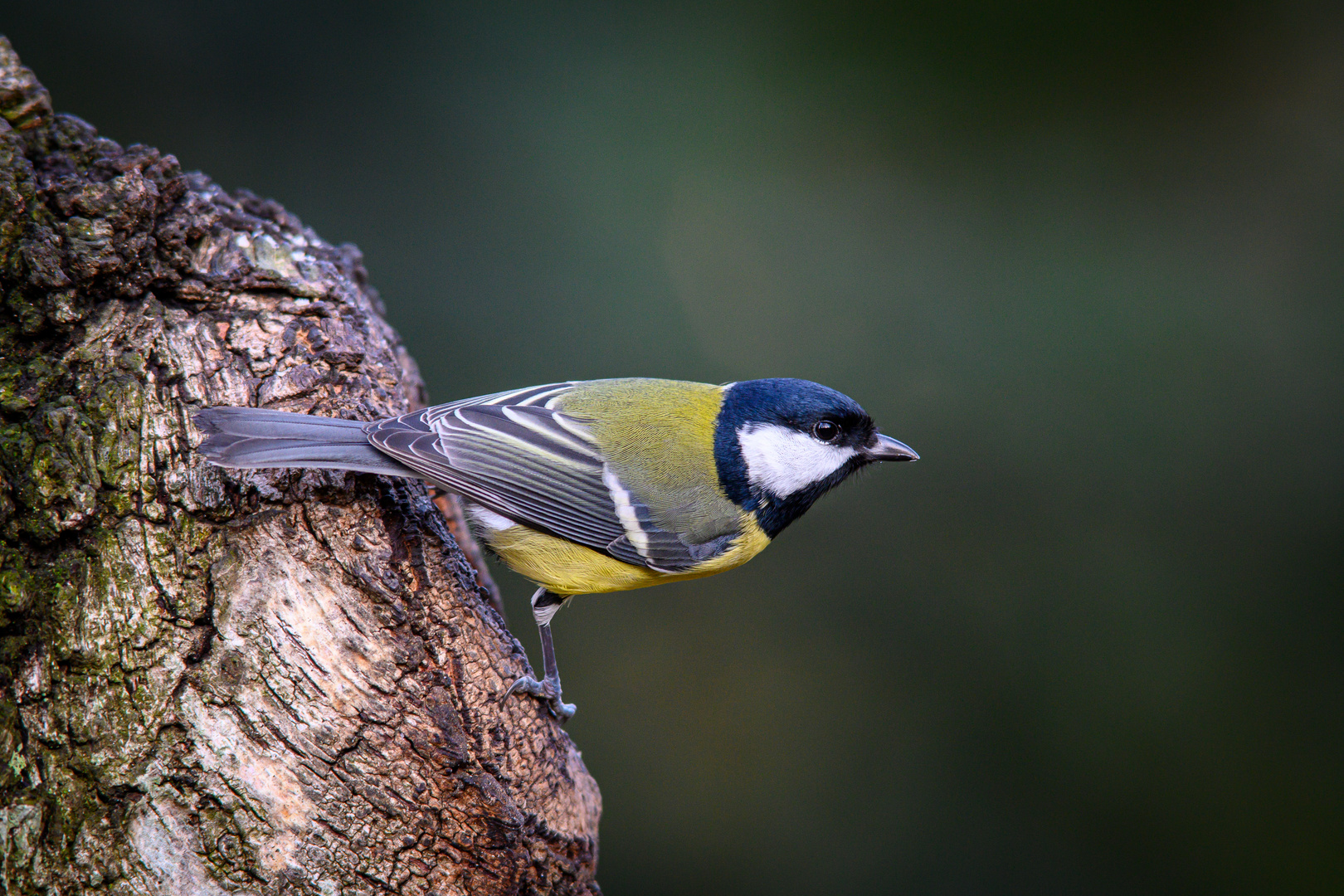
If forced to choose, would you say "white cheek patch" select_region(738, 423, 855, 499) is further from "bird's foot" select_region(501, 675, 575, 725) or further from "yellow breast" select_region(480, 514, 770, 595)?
"bird's foot" select_region(501, 675, 575, 725)

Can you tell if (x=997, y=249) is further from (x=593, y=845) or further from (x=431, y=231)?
(x=593, y=845)

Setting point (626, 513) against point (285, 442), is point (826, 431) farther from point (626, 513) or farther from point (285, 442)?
point (285, 442)

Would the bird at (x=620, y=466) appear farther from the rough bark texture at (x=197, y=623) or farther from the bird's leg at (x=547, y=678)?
the rough bark texture at (x=197, y=623)

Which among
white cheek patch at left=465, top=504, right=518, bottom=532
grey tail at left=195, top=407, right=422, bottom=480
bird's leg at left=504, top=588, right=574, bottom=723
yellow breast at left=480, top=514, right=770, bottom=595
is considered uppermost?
grey tail at left=195, top=407, right=422, bottom=480

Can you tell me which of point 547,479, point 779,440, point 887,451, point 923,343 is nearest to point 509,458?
point 547,479

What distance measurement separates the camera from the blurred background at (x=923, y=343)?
2834 millimetres

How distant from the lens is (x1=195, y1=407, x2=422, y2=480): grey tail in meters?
1.24

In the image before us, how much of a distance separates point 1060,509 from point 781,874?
1648mm

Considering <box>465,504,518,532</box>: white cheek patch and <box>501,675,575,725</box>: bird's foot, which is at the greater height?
<box>465,504,518,532</box>: white cheek patch

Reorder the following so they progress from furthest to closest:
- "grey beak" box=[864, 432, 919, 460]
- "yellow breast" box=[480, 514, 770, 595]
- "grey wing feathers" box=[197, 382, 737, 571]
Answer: "grey beak" box=[864, 432, 919, 460]
"yellow breast" box=[480, 514, 770, 595]
"grey wing feathers" box=[197, 382, 737, 571]

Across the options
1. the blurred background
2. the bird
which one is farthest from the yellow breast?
the blurred background

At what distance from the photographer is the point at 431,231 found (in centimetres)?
299

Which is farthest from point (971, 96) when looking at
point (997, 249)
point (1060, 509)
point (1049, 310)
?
point (1060, 509)

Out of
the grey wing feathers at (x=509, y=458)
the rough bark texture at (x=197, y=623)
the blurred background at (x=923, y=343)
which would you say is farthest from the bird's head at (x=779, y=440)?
the blurred background at (x=923, y=343)
